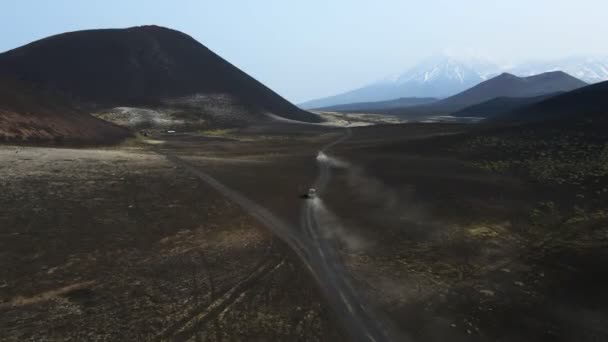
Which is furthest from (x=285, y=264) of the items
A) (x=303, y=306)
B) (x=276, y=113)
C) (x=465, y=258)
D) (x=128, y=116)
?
(x=276, y=113)

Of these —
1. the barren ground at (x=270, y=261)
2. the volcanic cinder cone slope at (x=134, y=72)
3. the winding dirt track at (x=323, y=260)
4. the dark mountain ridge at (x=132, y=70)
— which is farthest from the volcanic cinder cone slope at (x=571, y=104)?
the dark mountain ridge at (x=132, y=70)

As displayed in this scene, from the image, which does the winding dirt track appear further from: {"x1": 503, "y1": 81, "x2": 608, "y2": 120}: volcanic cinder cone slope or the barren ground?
{"x1": 503, "y1": 81, "x2": 608, "y2": 120}: volcanic cinder cone slope

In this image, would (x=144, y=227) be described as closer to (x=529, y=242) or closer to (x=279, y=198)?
(x=279, y=198)

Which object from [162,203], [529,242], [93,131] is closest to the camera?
[529,242]

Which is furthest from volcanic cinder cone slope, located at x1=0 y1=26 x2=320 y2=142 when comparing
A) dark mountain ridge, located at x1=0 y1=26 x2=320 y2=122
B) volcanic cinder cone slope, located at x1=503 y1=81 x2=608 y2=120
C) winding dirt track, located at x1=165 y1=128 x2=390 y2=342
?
winding dirt track, located at x1=165 y1=128 x2=390 y2=342

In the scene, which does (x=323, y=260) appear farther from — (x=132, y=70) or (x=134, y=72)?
(x=132, y=70)

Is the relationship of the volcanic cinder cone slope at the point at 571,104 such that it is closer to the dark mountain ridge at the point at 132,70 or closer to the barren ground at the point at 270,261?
the barren ground at the point at 270,261
